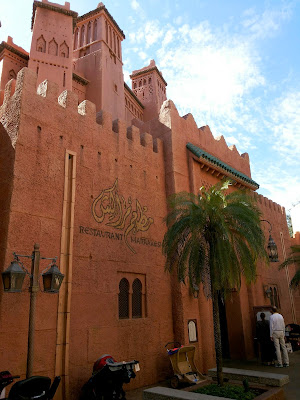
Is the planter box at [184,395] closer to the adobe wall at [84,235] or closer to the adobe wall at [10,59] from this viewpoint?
the adobe wall at [84,235]

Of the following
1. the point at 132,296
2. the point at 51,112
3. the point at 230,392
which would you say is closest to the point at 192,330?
the point at 132,296

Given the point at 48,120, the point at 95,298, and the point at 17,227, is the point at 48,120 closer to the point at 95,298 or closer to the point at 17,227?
the point at 17,227

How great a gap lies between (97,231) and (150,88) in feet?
82.2

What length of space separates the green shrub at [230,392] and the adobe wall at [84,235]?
7.01 feet

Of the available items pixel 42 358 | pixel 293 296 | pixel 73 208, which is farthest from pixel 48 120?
pixel 293 296

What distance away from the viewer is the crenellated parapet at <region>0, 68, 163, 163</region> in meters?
7.54

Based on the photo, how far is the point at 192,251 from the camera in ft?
25.6

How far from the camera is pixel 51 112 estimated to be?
8109mm

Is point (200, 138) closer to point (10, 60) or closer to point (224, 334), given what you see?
point (224, 334)

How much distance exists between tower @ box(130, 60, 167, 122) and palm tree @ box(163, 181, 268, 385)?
22.3 meters

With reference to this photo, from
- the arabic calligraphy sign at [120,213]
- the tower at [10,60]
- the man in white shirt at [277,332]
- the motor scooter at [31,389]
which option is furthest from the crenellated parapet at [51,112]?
the tower at [10,60]

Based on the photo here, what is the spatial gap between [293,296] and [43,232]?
15454 millimetres

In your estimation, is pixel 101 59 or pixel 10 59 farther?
pixel 101 59

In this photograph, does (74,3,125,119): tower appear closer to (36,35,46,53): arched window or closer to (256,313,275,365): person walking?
(36,35,46,53): arched window
